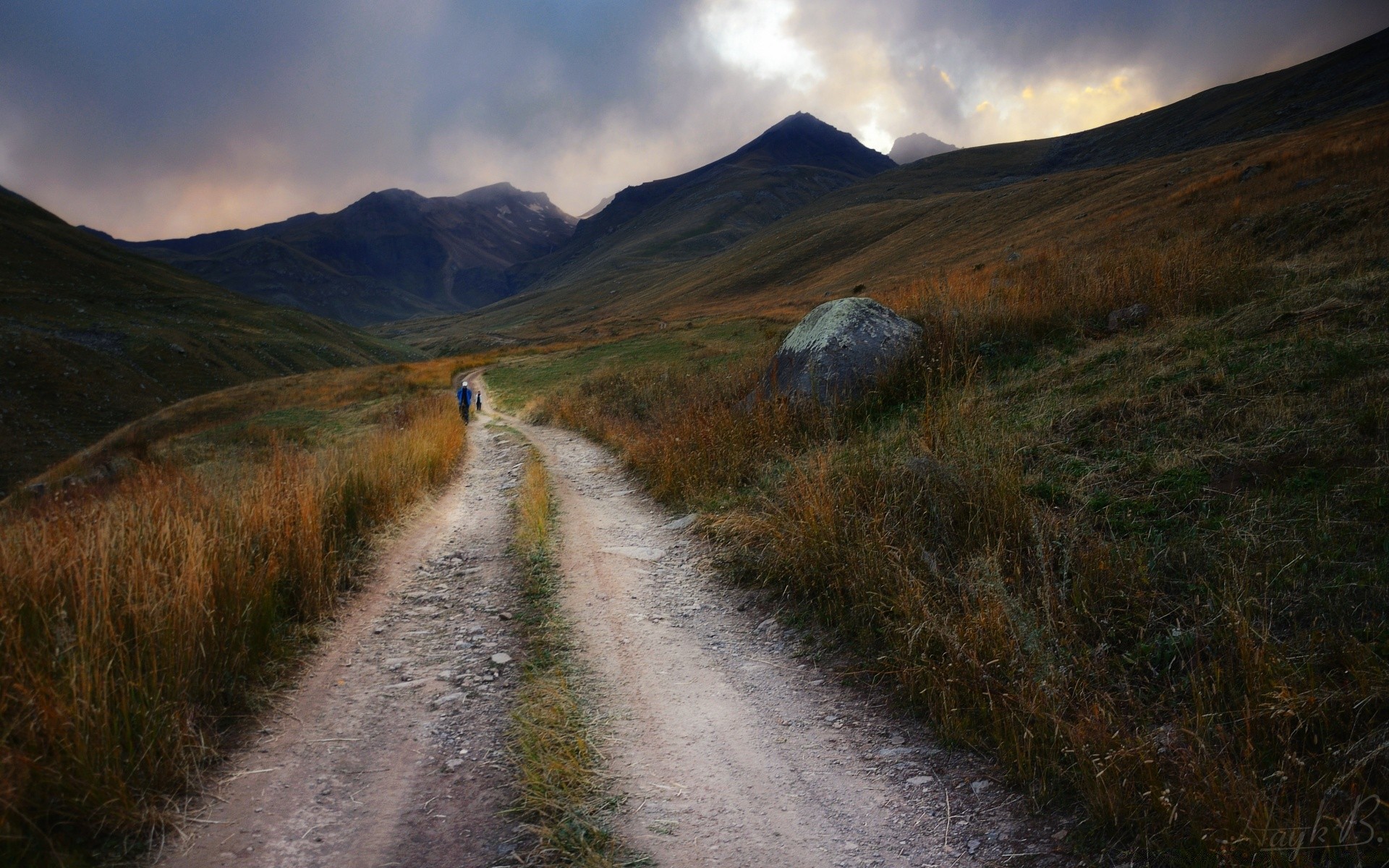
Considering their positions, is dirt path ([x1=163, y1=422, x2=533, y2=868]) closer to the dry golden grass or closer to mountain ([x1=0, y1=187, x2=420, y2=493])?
the dry golden grass

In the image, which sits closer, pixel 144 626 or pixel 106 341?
pixel 144 626

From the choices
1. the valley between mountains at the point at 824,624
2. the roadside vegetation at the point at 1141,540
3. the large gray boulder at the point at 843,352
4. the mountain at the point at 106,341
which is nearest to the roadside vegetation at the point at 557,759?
the valley between mountains at the point at 824,624

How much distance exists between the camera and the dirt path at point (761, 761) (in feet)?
9.02

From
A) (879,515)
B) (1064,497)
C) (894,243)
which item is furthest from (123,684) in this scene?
(894,243)

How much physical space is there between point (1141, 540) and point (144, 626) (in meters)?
6.22

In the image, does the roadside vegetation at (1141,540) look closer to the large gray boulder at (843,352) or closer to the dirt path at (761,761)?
the dirt path at (761,761)

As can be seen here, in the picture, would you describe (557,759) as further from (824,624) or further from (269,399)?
(269,399)

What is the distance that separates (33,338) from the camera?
240ft

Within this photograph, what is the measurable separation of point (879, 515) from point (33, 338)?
106m

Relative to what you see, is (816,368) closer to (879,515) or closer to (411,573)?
(879,515)

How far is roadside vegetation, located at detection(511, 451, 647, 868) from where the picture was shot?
2.74 meters

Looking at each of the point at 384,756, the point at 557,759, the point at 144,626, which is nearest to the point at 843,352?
the point at 557,759

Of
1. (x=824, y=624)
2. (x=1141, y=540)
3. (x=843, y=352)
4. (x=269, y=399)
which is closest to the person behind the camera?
(x=1141, y=540)

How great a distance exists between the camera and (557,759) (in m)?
3.26
